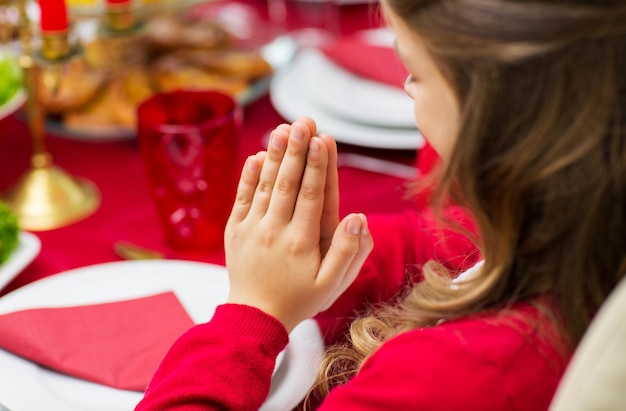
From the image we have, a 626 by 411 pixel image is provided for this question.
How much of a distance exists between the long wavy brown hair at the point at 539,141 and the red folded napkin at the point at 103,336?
327 mm

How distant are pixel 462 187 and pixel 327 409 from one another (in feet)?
0.67

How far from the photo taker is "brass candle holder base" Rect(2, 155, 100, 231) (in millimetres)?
1142

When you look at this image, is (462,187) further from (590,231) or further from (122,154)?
(122,154)

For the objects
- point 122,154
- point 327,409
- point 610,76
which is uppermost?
point 610,76

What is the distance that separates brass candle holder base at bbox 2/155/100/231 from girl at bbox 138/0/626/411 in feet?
1.46

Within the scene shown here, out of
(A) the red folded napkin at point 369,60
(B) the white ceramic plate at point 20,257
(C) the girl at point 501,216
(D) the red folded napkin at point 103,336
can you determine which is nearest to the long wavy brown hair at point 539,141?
(C) the girl at point 501,216

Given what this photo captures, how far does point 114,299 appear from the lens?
0.92 m

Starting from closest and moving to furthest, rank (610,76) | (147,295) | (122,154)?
(610,76), (147,295), (122,154)

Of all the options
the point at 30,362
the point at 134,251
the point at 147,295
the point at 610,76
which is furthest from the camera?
the point at 134,251

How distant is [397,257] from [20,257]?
44cm

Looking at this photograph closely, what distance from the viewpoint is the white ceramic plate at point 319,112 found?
1286 mm

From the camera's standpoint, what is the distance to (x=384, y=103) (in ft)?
4.63

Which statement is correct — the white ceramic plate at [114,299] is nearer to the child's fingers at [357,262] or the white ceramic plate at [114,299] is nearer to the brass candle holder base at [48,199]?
the child's fingers at [357,262]

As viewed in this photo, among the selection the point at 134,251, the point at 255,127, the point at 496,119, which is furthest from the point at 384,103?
the point at 496,119
